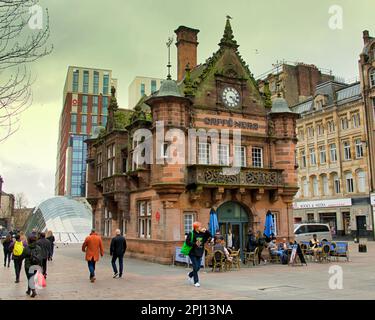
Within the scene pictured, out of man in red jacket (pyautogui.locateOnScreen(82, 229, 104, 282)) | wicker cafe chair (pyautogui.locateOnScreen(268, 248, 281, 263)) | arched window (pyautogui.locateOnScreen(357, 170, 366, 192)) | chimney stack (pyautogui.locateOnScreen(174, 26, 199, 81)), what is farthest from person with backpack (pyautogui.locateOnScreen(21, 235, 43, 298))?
arched window (pyautogui.locateOnScreen(357, 170, 366, 192))

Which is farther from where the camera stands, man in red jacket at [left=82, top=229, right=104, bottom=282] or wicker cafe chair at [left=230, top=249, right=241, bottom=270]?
wicker cafe chair at [left=230, top=249, right=241, bottom=270]

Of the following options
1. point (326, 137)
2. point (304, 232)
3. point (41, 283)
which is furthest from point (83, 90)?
point (41, 283)

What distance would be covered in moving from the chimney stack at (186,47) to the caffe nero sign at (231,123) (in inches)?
329

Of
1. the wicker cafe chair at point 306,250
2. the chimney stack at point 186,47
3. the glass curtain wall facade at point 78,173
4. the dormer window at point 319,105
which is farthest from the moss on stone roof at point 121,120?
the glass curtain wall facade at point 78,173

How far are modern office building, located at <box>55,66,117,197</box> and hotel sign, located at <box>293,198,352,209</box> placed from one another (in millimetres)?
79397

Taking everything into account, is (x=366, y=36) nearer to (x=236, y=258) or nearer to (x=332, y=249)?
(x=332, y=249)

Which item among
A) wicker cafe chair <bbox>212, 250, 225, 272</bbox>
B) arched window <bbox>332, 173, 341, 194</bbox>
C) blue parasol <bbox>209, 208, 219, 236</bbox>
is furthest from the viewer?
arched window <bbox>332, 173, 341, 194</bbox>

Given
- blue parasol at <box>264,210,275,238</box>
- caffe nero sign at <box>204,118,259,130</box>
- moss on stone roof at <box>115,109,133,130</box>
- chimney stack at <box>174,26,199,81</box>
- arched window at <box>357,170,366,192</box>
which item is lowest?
blue parasol at <box>264,210,275,238</box>

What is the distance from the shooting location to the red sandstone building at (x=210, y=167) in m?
22.8

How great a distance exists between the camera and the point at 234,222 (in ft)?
80.9

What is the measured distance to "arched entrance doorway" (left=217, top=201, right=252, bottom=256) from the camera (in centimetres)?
2430

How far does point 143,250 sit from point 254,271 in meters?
8.32

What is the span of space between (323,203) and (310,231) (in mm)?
17677

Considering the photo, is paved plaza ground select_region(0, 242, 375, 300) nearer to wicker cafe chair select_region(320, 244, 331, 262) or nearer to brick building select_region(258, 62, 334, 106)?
wicker cafe chair select_region(320, 244, 331, 262)
